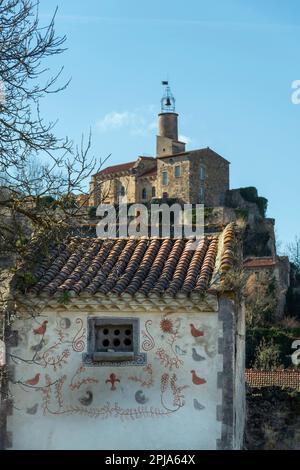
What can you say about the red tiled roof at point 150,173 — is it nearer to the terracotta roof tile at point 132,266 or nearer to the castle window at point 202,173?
the castle window at point 202,173

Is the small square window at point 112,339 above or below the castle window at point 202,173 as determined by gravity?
below

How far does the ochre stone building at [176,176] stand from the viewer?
259 ft

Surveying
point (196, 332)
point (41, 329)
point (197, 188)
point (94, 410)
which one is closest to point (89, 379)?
point (94, 410)

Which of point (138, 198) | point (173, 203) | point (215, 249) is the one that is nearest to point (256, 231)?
point (173, 203)

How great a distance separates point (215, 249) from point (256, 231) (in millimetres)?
59979

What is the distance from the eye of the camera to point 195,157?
79.4m

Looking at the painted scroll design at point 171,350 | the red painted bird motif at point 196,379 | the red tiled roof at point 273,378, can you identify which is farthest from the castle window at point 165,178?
the red painted bird motif at point 196,379

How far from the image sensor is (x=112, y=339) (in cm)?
1474

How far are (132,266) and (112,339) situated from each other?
5.42 feet

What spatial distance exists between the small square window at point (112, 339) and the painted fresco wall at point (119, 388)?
0.11 m

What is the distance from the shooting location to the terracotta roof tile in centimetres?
1474

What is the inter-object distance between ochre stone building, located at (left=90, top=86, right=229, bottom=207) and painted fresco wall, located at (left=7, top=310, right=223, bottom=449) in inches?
2421

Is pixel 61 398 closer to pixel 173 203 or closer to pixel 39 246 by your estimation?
pixel 39 246

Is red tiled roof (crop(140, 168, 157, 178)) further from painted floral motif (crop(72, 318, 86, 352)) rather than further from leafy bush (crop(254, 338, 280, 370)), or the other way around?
painted floral motif (crop(72, 318, 86, 352))
